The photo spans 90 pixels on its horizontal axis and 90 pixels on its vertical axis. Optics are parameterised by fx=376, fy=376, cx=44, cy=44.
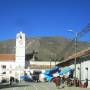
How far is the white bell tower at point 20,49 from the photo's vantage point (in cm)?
11656

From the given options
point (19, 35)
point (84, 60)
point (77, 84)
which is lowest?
point (77, 84)

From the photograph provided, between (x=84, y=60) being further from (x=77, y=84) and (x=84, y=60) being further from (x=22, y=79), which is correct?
(x=22, y=79)

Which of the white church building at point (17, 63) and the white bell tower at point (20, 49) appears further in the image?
the white bell tower at point (20, 49)

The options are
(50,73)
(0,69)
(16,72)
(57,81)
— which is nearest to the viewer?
(57,81)

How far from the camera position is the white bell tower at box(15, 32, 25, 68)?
116562 mm

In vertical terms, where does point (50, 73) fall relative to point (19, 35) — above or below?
below

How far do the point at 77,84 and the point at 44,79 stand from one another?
4733cm

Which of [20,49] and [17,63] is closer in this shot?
[20,49]

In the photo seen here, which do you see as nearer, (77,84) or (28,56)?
(77,84)

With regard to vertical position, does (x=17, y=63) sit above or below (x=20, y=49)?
below

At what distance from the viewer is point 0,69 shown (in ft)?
402

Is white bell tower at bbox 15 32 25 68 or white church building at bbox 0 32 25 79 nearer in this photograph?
white church building at bbox 0 32 25 79

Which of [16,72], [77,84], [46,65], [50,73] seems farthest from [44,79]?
[77,84]

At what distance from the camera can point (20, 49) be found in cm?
11806
